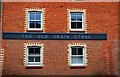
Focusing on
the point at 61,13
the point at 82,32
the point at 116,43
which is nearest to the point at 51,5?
the point at 61,13

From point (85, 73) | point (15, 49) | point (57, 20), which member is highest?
point (57, 20)

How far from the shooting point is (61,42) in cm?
3027

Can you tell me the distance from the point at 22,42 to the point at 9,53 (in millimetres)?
1358

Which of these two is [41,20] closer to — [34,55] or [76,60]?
[34,55]

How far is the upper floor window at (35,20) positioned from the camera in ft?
100

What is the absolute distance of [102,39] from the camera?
99.3 feet

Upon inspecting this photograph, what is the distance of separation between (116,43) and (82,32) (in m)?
2.88

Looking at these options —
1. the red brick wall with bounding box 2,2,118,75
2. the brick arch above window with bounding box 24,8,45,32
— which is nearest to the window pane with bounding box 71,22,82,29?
the red brick wall with bounding box 2,2,118,75

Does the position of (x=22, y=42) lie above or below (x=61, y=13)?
A: below

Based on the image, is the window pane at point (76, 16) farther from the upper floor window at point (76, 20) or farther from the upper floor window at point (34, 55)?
the upper floor window at point (34, 55)

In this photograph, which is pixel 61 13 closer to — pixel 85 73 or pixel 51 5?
pixel 51 5

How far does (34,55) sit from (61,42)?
2398 millimetres

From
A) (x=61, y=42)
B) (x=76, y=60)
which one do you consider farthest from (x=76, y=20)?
(x=76, y=60)

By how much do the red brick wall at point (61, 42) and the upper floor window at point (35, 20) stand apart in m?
0.49
